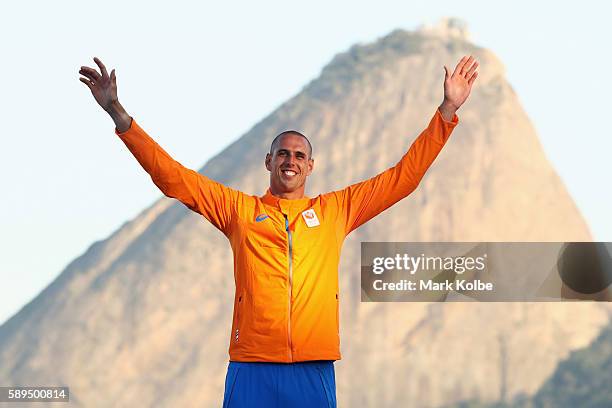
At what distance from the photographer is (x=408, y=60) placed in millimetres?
41656

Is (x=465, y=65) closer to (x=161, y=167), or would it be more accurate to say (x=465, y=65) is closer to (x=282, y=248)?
(x=282, y=248)

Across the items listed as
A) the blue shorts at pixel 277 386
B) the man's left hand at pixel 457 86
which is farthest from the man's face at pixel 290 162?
the blue shorts at pixel 277 386

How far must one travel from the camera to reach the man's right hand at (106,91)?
217 inches

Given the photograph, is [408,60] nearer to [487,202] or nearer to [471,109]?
[471,109]

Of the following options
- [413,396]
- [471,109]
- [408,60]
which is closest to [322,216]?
[413,396]

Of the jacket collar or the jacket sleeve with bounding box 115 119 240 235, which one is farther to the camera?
the jacket collar

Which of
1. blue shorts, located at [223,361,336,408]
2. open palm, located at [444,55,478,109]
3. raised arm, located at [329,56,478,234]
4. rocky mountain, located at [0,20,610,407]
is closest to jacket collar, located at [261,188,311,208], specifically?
raised arm, located at [329,56,478,234]

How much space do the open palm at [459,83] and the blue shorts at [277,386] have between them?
1416 millimetres

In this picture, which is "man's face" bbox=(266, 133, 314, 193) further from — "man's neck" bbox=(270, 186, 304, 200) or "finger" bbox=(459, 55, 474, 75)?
"finger" bbox=(459, 55, 474, 75)

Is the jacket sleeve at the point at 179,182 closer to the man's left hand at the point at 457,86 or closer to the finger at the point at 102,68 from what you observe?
the finger at the point at 102,68

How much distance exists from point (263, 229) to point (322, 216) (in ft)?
0.92

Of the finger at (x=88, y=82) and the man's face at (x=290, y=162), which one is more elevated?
the finger at (x=88, y=82)

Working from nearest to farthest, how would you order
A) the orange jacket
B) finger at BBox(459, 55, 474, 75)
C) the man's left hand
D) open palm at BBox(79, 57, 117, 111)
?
the orange jacket, open palm at BBox(79, 57, 117, 111), the man's left hand, finger at BBox(459, 55, 474, 75)

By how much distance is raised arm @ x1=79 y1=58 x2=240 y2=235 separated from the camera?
5.50m
